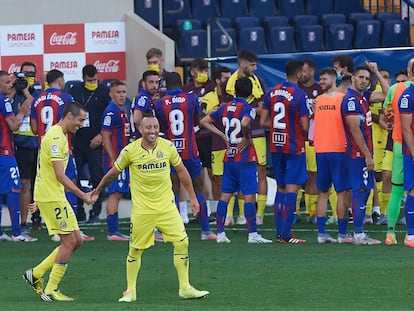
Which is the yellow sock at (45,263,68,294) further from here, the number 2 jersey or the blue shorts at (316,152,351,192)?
the number 2 jersey

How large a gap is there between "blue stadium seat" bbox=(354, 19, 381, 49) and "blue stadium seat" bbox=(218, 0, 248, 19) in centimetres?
221

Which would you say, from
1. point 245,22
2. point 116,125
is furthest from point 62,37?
point 116,125

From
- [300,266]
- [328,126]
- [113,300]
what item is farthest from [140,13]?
[113,300]

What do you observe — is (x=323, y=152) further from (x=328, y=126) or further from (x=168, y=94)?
(x=168, y=94)

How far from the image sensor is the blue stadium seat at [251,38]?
2220 cm

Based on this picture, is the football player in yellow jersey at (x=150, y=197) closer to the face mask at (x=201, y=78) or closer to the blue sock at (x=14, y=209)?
the blue sock at (x=14, y=209)

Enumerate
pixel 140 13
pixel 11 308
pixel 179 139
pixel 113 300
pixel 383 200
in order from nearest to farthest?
pixel 11 308
pixel 113 300
pixel 179 139
pixel 383 200
pixel 140 13

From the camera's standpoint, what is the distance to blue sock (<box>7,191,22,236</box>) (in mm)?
15539

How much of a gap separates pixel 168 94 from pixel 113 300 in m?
5.08

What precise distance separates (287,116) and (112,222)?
2.73 metres

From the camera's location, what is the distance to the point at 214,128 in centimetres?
1495

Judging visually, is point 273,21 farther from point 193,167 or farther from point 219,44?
point 193,167

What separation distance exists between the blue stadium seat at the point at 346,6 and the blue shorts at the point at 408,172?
1067 centimetres

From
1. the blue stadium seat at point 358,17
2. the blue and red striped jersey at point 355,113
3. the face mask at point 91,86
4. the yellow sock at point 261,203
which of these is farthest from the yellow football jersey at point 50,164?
the blue stadium seat at point 358,17
